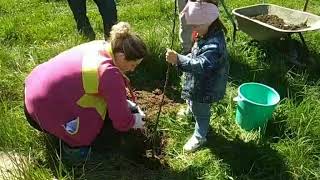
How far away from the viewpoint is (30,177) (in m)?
3.33

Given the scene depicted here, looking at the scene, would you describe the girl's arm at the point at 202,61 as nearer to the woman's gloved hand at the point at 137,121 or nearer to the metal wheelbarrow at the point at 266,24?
the woman's gloved hand at the point at 137,121

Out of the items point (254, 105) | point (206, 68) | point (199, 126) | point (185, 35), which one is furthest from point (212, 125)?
point (185, 35)

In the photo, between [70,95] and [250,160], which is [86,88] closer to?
[70,95]

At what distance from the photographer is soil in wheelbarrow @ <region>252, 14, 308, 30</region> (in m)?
5.60

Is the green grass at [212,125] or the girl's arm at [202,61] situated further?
the green grass at [212,125]

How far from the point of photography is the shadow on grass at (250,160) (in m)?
3.76

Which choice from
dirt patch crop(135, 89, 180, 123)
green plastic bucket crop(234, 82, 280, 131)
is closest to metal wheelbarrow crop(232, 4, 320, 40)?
green plastic bucket crop(234, 82, 280, 131)

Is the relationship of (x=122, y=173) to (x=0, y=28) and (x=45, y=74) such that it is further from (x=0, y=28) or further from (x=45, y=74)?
(x=0, y=28)

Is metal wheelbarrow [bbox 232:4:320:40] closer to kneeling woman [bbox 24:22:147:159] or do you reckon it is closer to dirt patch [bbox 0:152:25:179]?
kneeling woman [bbox 24:22:147:159]

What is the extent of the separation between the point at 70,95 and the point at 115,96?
321 mm

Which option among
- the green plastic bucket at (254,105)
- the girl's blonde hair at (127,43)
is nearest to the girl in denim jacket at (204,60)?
the girl's blonde hair at (127,43)

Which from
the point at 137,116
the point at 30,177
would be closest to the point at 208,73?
the point at 137,116

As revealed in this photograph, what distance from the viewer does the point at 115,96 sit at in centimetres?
339

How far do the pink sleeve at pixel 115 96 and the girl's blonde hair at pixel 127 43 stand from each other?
0.47 feet
